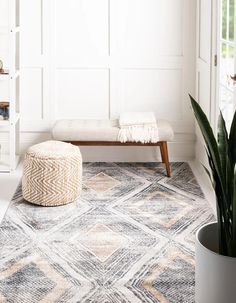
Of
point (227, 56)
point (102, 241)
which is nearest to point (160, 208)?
point (102, 241)

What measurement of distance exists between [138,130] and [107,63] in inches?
29.5

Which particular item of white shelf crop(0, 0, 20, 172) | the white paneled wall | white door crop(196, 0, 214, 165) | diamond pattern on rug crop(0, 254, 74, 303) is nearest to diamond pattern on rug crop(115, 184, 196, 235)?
white door crop(196, 0, 214, 165)

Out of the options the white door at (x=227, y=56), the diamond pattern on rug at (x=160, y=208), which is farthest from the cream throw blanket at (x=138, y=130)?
the white door at (x=227, y=56)

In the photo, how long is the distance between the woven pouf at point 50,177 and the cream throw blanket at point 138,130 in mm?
697

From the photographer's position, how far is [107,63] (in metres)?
5.03

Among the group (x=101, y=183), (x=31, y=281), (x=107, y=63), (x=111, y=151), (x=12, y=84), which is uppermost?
(x=107, y=63)

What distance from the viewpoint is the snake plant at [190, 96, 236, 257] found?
209 centimetres

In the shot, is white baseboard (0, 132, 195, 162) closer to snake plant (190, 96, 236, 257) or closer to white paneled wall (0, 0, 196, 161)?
white paneled wall (0, 0, 196, 161)

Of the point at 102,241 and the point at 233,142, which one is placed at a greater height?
the point at 233,142

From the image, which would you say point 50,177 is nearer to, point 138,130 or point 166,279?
point 138,130

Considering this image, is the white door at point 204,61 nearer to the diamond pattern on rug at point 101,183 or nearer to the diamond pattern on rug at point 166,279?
the diamond pattern on rug at point 101,183

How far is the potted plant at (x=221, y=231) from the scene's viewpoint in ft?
6.70

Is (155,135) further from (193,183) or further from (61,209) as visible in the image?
(61,209)

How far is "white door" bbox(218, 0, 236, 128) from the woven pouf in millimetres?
1028
